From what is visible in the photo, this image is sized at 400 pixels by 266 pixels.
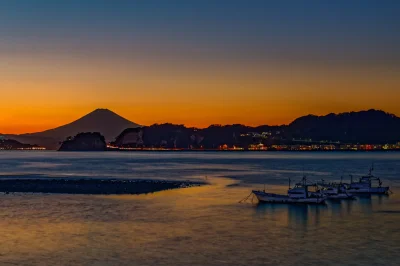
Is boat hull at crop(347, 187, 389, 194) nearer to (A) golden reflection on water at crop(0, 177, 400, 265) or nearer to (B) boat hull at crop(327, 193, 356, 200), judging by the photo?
(B) boat hull at crop(327, 193, 356, 200)

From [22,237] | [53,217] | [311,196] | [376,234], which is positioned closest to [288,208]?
[311,196]

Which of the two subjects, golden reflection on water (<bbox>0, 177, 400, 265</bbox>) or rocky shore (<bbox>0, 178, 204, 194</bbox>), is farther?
rocky shore (<bbox>0, 178, 204, 194</bbox>)

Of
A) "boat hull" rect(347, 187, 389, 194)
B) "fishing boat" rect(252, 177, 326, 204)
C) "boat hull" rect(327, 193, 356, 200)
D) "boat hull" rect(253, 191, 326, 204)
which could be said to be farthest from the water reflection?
"boat hull" rect(347, 187, 389, 194)

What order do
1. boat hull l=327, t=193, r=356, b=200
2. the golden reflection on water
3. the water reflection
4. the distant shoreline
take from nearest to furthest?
the golden reflection on water → the water reflection → boat hull l=327, t=193, r=356, b=200 → the distant shoreline

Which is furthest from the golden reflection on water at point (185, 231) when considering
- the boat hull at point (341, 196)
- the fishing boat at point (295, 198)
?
the boat hull at point (341, 196)

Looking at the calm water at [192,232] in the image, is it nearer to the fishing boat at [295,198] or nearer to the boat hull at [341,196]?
the fishing boat at [295,198]

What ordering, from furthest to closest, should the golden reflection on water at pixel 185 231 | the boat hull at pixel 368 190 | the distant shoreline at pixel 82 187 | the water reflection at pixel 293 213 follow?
the boat hull at pixel 368 190, the distant shoreline at pixel 82 187, the water reflection at pixel 293 213, the golden reflection on water at pixel 185 231

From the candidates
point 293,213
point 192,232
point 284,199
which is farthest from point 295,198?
point 192,232

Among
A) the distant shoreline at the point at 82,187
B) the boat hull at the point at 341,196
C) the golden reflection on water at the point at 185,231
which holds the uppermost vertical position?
the distant shoreline at the point at 82,187

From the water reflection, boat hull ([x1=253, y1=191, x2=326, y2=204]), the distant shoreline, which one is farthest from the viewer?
the distant shoreline

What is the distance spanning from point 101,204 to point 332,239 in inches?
843

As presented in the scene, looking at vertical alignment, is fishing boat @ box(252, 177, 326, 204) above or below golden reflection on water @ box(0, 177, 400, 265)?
above

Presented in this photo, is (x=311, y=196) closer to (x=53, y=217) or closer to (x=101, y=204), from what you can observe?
(x=101, y=204)

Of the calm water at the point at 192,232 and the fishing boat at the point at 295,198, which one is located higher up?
the fishing boat at the point at 295,198
